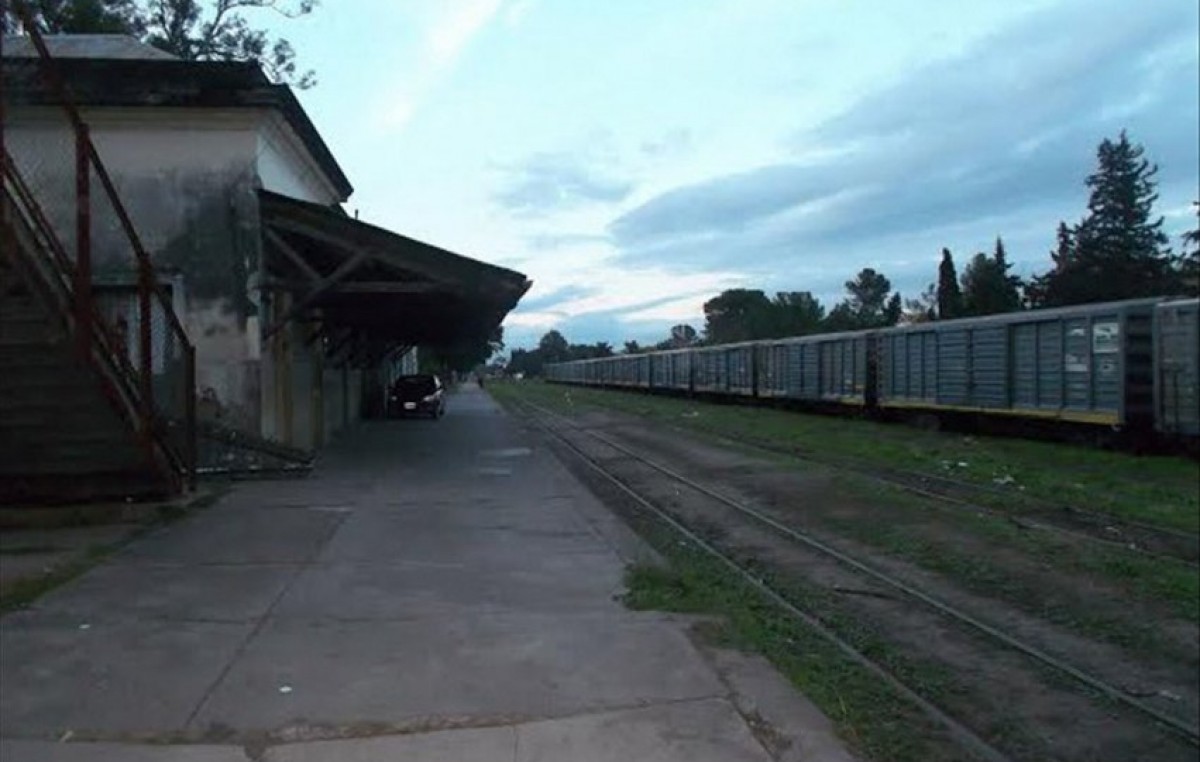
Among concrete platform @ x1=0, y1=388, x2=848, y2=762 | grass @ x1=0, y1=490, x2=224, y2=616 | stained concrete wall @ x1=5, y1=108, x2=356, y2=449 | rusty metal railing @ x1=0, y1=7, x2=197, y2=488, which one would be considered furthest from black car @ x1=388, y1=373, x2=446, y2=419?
concrete platform @ x1=0, y1=388, x2=848, y2=762

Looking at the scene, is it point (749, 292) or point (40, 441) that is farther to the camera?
point (749, 292)

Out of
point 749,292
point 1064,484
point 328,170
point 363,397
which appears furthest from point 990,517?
point 749,292

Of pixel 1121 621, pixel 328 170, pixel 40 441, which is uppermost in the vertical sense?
pixel 328 170

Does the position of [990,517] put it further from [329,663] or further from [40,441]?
[40,441]

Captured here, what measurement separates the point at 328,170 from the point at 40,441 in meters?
15.0

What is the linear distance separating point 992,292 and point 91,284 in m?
81.7

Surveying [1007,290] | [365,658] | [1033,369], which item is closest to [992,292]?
[1007,290]

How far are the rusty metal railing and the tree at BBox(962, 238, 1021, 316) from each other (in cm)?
7281

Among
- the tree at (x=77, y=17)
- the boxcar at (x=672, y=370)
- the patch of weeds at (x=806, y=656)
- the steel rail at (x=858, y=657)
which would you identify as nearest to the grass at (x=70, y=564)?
the patch of weeds at (x=806, y=656)

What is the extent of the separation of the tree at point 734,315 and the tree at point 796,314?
1984 millimetres

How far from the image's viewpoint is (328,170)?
26.9 m

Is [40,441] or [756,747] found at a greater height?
[40,441]

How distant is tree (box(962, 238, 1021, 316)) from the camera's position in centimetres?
8662

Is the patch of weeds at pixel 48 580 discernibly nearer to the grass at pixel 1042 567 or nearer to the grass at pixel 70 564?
the grass at pixel 70 564
